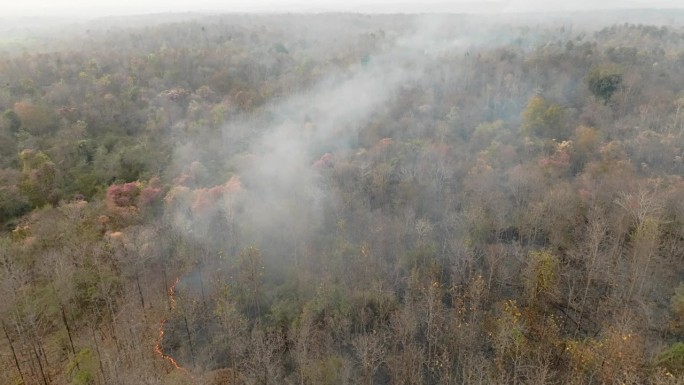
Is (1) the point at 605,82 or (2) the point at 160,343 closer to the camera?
(2) the point at 160,343

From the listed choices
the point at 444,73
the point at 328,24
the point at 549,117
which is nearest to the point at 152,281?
the point at 549,117

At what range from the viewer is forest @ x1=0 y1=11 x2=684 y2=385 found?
86.2 ft

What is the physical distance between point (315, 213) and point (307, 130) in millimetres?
19871

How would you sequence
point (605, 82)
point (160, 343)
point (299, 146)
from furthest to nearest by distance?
1. point (605, 82)
2. point (299, 146)
3. point (160, 343)

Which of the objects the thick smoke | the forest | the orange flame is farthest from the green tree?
the orange flame

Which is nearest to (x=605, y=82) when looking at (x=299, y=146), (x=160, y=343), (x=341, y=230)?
(x=299, y=146)


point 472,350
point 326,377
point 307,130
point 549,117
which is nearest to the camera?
point 326,377

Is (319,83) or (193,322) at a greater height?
(319,83)

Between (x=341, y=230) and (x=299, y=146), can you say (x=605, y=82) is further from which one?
(x=341, y=230)

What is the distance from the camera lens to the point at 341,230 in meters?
35.5

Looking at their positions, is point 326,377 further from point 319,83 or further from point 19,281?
point 319,83

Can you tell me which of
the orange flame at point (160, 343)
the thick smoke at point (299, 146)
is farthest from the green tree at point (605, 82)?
the orange flame at point (160, 343)

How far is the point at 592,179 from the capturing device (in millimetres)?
38469

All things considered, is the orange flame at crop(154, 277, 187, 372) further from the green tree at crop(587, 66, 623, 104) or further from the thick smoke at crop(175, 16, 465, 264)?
the green tree at crop(587, 66, 623, 104)
